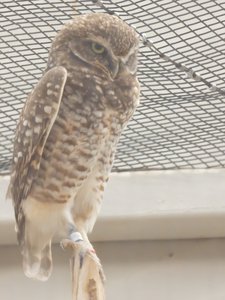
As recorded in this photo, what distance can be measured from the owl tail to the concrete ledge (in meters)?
0.43

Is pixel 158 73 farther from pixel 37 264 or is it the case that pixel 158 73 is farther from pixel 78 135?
pixel 37 264

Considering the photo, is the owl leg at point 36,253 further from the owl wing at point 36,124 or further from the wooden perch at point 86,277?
the wooden perch at point 86,277

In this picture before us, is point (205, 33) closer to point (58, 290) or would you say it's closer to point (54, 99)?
point (54, 99)

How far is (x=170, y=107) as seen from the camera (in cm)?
311

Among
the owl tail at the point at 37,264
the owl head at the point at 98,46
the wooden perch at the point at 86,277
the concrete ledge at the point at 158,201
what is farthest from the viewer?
the concrete ledge at the point at 158,201

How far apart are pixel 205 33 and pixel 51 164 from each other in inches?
27.0

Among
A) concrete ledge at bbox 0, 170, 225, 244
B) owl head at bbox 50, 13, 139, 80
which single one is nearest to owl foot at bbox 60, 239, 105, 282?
owl head at bbox 50, 13, 139, 80

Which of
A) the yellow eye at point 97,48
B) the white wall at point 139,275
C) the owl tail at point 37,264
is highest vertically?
the yellow eye at point 97,48

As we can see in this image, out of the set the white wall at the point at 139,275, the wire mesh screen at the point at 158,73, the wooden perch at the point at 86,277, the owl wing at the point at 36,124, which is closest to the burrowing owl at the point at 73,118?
the owl wing at the point at 36,124

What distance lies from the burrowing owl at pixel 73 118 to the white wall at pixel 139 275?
69cm

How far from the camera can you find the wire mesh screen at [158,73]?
2.91 m

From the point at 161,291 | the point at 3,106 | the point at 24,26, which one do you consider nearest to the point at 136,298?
the point at 161,291

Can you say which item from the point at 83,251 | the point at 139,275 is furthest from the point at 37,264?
the point at 139,275

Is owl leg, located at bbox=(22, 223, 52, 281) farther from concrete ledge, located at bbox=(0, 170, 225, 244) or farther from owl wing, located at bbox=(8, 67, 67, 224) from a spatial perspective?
concrete ledge, located at bbox=(0, 170, 225, 244)
